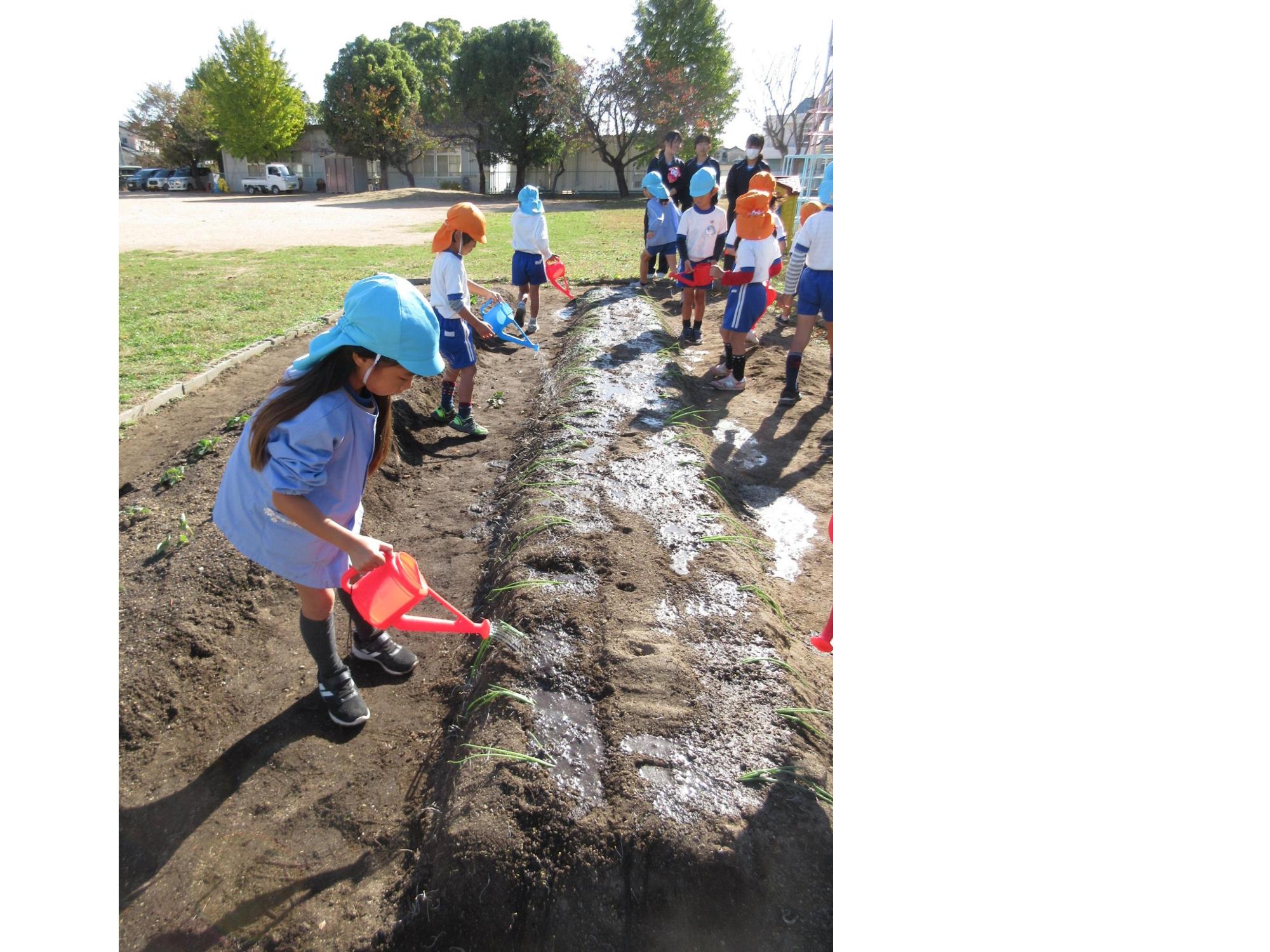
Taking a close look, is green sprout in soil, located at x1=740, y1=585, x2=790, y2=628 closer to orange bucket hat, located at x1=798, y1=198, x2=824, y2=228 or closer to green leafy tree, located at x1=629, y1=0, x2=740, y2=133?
orange bucket hat, located at x1=798, y1=198, x2=824, y2=228

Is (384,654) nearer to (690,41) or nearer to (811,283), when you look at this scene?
(811,283)

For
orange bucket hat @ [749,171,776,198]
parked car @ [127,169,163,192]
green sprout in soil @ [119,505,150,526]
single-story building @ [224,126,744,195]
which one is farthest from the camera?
single-story building @ [224,126,744,195]

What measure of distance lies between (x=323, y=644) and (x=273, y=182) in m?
45.6

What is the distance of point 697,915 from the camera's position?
1761 mm

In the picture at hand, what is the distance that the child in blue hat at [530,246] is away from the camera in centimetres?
719

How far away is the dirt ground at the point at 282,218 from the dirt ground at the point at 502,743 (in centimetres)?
1403

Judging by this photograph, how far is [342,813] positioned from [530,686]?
70cm

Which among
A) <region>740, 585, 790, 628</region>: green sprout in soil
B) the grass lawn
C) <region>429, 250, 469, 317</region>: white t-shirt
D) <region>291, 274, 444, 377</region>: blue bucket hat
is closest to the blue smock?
<region>291, 274, 444, 377</region>: blue bucket hat

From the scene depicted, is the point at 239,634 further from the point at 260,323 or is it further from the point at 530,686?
the point at 260,323

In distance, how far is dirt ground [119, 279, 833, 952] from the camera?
1815mm

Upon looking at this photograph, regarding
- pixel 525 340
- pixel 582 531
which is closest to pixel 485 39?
pixel 525 340

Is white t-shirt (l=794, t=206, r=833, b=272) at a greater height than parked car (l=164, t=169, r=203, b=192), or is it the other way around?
parked car (l=164, t=169, r=203, b=192)

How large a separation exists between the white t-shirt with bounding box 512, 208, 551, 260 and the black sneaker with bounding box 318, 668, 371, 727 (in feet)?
18.3

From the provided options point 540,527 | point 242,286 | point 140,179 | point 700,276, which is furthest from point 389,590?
point 140,179
